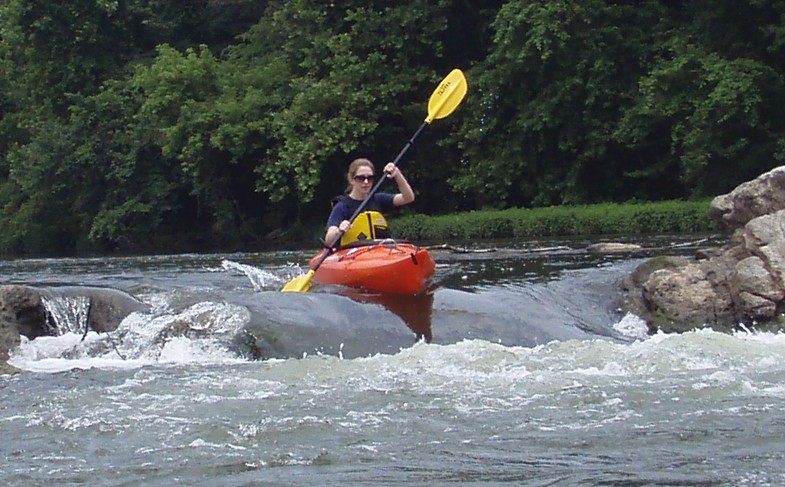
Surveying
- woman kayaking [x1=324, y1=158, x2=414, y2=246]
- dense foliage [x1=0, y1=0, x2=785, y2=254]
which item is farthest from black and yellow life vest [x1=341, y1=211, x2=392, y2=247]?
dense foliage [x1=0, y1=0, x2=785, y2=254]

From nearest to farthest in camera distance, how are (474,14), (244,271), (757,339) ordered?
(757,339), (244,271), (474,14)

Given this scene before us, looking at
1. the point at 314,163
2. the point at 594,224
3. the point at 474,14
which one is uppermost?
the point at 474,14

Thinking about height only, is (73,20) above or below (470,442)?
above

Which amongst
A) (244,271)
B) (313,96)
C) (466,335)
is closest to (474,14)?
(313,96)

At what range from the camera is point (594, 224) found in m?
19.9

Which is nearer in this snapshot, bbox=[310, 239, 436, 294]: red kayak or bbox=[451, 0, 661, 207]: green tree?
bbox=[310, 239, 436, 294]: red kayak

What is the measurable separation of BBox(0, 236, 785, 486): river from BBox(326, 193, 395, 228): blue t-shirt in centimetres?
81

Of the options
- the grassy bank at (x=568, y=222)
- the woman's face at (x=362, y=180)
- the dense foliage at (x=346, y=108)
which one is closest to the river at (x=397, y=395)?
the woman's face at (x=362, y=180)

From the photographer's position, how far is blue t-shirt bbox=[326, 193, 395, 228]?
960cm

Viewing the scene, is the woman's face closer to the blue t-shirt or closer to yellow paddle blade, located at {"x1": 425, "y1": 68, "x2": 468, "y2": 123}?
the blue t-shirt

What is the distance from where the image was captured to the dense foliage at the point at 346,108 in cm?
2059

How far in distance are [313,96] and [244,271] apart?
10770mm

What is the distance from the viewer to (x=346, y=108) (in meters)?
23.6

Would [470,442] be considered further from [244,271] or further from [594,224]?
[594,224]
